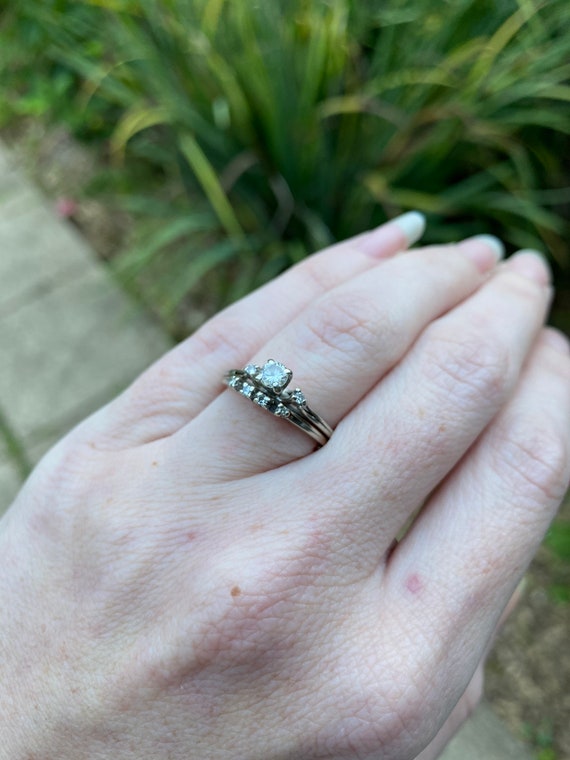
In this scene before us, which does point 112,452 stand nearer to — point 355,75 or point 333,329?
point 333,329

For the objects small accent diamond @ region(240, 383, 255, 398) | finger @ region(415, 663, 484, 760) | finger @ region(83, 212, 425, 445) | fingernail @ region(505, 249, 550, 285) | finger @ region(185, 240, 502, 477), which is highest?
finger @ region(83, 212, 425, 445)

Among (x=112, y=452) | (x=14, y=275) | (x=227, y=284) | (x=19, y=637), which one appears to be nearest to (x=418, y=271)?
(x=112, y=452)

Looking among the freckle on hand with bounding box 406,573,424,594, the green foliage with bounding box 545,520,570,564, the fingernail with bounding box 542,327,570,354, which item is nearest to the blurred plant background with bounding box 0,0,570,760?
the green foliage with bounding box 545,520,570,564

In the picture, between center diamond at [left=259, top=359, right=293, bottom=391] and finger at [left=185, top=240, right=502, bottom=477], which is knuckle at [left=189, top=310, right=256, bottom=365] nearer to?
finger at [left=185, top=240, right=502, bottom=477]

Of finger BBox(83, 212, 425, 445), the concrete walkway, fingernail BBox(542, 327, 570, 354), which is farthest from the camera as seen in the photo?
the concrete walkway

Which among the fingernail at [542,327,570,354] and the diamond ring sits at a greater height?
the diamond ring

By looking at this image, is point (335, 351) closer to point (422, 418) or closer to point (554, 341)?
point (422, 418)
